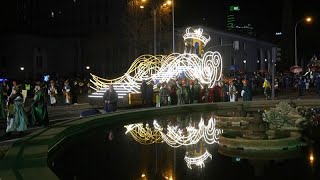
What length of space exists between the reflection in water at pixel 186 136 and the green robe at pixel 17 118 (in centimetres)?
384

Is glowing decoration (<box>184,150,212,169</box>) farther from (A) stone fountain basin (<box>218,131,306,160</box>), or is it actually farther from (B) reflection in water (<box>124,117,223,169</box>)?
(A) stone fountain basin (<box>218,131,306,160</box>)

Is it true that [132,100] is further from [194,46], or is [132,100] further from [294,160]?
[294,160]

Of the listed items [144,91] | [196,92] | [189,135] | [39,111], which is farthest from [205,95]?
[39,111]

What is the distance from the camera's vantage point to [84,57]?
6656 cm

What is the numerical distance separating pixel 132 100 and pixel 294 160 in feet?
61.6

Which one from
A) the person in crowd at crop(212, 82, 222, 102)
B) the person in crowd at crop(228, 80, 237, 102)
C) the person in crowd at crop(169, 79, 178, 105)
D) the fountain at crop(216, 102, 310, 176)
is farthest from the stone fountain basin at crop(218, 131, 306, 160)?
the person in crowd at crop(228, 80, 237, 102)

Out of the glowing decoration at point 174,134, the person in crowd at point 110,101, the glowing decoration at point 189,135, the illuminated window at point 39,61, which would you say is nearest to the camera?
the glowing decoration at point 189,135

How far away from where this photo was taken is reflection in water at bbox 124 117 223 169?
12.7 m

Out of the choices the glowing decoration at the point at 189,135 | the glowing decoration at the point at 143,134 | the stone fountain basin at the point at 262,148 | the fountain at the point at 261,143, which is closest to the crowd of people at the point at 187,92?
the glowing decoration at the point at 143,134

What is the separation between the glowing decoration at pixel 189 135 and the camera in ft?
49.3

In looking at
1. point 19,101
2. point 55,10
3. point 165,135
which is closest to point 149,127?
point 165,135

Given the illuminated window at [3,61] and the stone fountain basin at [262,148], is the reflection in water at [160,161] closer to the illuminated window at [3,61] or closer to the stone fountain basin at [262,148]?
the stone fountain basin at [262,148]

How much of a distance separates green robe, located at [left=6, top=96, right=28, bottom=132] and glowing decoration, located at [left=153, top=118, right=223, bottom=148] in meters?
4.97

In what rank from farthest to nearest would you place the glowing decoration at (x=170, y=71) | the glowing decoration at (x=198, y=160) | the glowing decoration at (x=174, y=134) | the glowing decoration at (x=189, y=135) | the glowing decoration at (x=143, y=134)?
1. the glowing decoration at (x=170, y=71)
2. the glowing decoration at (x=143, y=134)
3. the glowing decoration at (x=174, y=134)
4. the glowing decoration at (x=189, y=135)
5. the glowing decoration at (x=198, y=160)
